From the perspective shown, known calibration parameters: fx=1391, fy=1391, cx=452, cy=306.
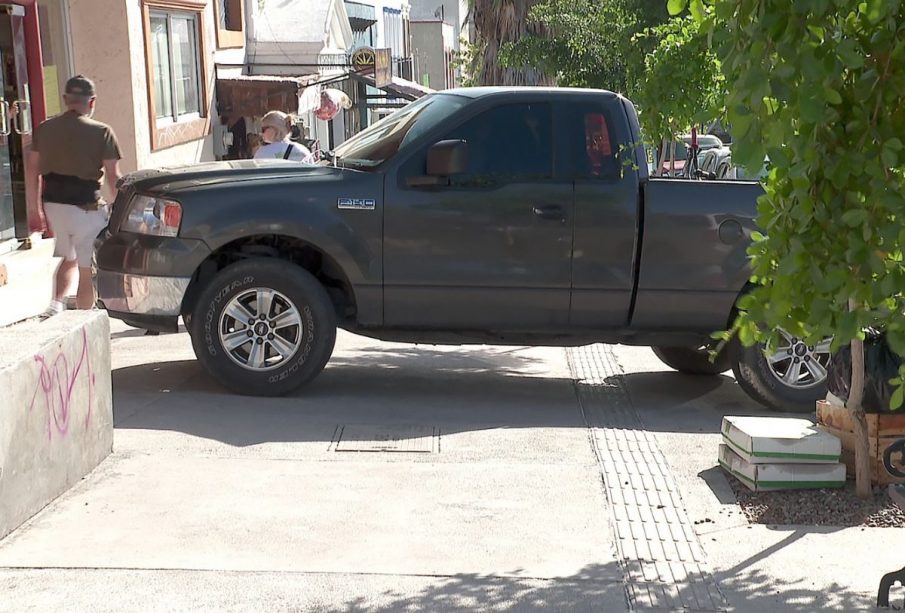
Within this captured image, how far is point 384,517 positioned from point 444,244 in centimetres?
268

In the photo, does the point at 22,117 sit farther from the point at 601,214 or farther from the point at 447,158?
the point at 601,214

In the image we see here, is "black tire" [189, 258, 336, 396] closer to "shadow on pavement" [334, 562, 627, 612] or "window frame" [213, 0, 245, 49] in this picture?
"shadow on pavement" [334, 562, 627, 612]

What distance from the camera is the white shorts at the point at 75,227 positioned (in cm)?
997

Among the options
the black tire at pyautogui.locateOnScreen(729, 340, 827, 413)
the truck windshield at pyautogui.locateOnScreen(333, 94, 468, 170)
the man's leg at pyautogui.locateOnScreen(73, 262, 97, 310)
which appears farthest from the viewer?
the man's leg at pyautogui.locateOnScreen(73, 262, 97, 310)

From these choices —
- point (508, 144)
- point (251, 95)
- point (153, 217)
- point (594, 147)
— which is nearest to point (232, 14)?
point (251, 95)

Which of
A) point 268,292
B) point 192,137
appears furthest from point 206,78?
point 268,292

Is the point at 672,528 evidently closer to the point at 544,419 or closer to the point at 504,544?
the point at 504,544

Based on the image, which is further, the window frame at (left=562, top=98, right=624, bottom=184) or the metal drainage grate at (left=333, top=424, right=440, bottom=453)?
the window frame at (left=562, top=98, right=624, bottom=184)

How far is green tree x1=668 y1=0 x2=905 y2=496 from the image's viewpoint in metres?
4.36

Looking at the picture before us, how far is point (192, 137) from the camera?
64.5ft

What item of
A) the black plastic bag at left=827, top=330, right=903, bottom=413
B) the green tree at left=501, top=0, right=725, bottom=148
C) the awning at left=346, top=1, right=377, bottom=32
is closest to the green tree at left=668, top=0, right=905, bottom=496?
the green tree at left=501, top=0, right=725, bottom=148

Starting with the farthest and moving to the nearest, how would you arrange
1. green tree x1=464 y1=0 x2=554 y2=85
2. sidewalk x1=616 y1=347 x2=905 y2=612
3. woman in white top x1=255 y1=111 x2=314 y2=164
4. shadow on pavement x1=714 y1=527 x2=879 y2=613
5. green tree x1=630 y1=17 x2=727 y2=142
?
green tree x1=464 y1=0 x2=554 y2=85 < woman in white top x1=255 y1=111 x2=314 y2=164 < green tree x1=630 y1=17 x2=727 y2=142 < sidewalk x1=616 y1=347 x2=905 y2=612 < shadow on pavement x1=714 y1=527 x2=879 y2=613

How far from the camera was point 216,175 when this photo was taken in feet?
27.5

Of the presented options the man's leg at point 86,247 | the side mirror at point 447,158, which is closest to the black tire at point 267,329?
the side mirror at point 447,158
